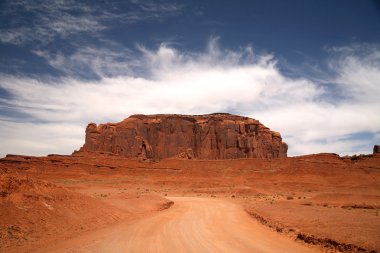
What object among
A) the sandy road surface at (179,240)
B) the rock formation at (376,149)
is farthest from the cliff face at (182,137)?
the sandy road surface at (179,240)

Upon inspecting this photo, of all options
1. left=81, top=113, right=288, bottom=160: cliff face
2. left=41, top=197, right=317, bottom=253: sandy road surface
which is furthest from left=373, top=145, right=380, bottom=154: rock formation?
left=41, top=197, right=317, bottom=253: sandy road surface

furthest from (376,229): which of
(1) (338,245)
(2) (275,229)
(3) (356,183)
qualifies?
(3) (356,183)

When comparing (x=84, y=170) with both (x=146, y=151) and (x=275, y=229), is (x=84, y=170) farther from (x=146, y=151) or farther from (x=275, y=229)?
(x=275, y=229)

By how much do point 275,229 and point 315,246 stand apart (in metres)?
4.28

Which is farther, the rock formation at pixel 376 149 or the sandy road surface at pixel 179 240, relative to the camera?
the rock formation at pixel 376 149

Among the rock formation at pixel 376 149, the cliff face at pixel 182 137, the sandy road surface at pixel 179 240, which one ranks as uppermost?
the cliff face at pixel 182 137

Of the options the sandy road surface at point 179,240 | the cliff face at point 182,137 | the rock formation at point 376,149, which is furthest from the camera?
the cliff face at point 182,137

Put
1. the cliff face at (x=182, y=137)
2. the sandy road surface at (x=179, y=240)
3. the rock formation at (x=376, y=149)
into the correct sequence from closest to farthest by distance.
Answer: the sandy road surface at (x=179, y=240), the rock formation at (x=376, y=149), the cliff face at (x=182, y=137)

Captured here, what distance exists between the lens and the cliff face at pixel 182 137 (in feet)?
355

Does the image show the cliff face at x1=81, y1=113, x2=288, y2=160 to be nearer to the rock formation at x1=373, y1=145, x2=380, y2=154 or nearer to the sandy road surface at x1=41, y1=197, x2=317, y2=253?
the rock formation at x1=373, y1=145, x2=380, y2=154

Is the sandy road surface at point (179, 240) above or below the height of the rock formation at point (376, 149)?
below

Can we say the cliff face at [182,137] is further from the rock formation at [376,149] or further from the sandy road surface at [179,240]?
the sandy road surface at [179,240]

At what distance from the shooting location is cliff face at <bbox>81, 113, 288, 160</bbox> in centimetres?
10819

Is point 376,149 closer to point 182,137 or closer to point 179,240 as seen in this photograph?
point 182,137
